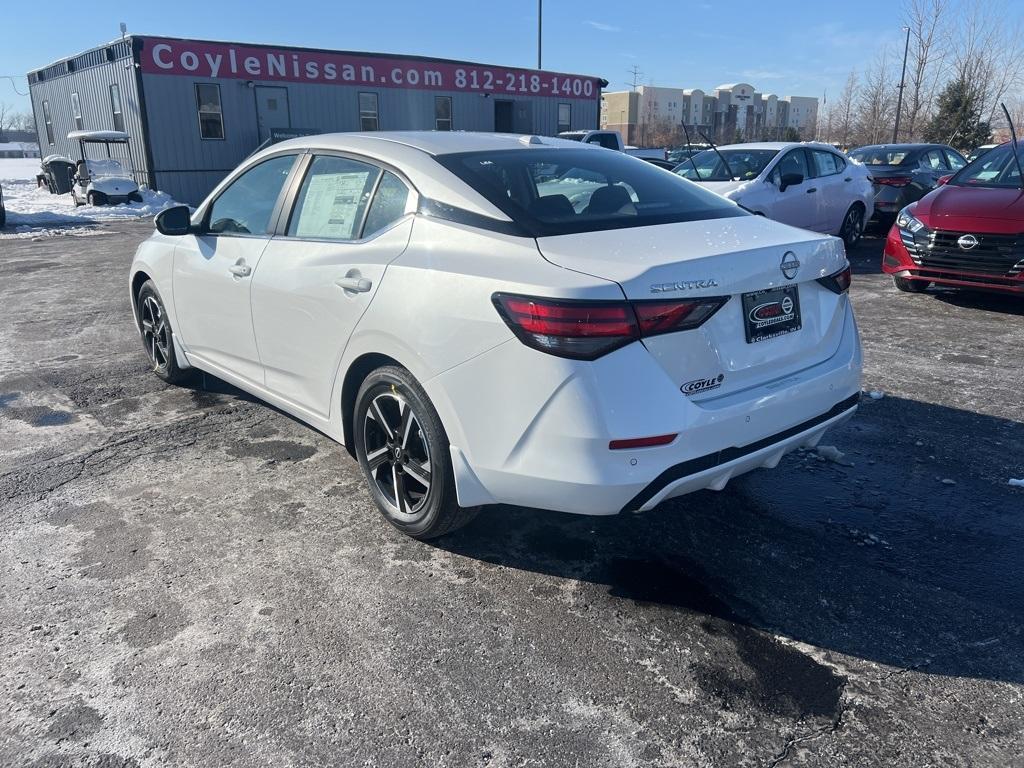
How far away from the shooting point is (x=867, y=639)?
8.83ft

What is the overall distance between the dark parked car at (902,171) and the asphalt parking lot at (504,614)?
30.6 ft

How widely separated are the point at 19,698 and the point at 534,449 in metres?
1.80

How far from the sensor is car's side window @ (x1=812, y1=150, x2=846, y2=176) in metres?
10.9

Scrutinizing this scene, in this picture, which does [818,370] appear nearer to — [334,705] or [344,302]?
[344,302]

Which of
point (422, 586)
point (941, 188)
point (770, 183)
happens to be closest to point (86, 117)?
point (770, 183)

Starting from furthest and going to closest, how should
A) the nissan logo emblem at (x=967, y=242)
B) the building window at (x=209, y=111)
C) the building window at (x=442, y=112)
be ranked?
the building window at (x=442, y=112)
the building window at (x=209, y=111)
the nissan logo emblem at (x=967, y=242)

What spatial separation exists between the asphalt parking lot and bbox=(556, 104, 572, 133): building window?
2758 centimetres

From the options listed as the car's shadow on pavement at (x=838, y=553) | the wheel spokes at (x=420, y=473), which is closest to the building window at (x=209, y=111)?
the car's shadow on pavement at (x=838, y=553)

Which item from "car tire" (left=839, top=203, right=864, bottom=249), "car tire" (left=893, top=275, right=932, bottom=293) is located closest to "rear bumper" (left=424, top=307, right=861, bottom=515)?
"car tire" (left=893, top=275, right=932, bottom=293)

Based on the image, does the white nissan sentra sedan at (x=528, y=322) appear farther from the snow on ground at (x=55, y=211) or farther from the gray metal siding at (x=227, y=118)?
the gray metal siding at (x=227, y=118)

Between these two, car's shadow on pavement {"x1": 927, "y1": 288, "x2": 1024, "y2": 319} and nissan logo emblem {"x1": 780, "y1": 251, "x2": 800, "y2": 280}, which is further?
car's shadow on pavement {"x1": 927, "y1": 288, "x2": 1024, "y2": 319}

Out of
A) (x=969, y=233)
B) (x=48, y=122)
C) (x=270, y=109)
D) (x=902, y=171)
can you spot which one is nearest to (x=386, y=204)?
(x=969, y=233)

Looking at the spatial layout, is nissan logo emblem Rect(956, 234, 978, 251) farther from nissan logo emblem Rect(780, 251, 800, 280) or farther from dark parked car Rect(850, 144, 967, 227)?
dark parked car Rect(850, 144, 967, 227)

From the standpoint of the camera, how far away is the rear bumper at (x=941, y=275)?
7.05 meters
